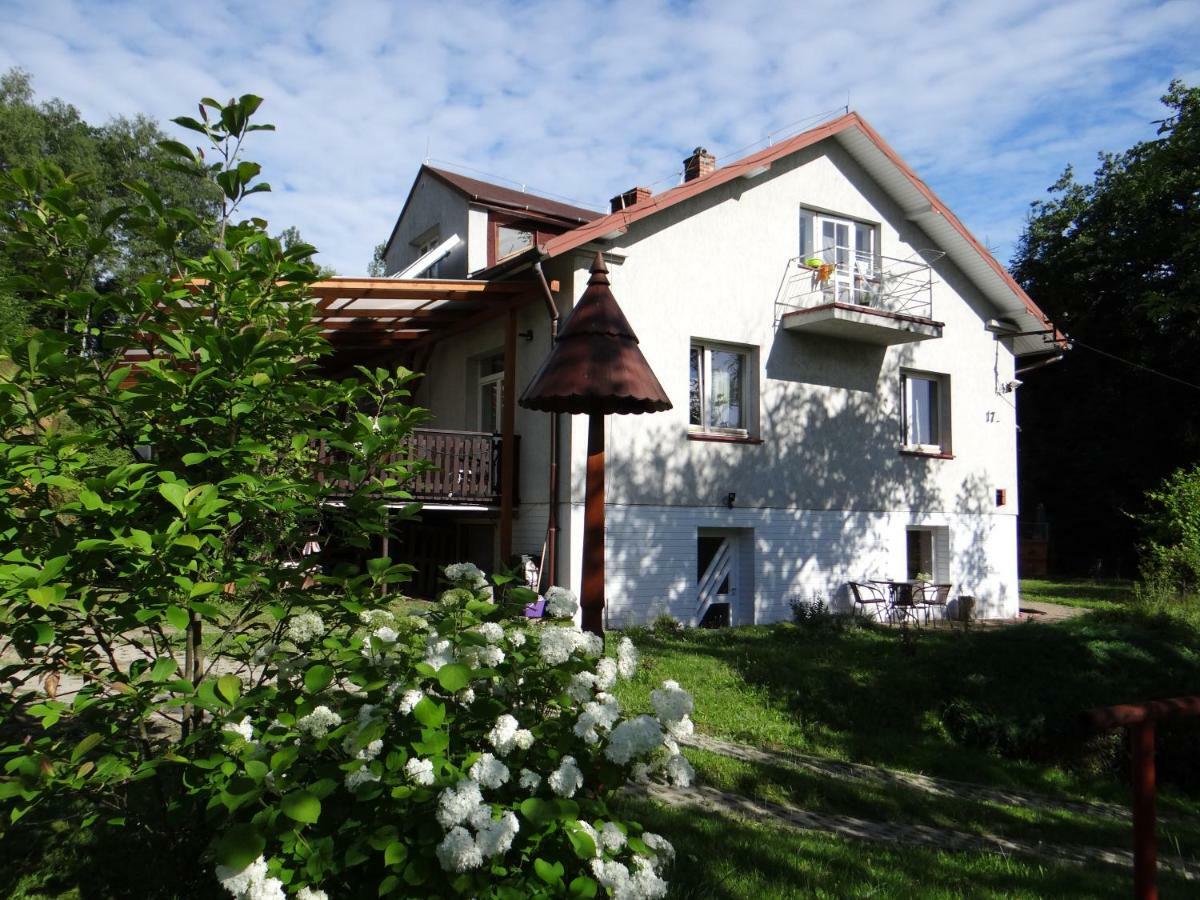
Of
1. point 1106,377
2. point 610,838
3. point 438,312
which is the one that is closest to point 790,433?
point 438,312

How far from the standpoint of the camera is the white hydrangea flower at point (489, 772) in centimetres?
273

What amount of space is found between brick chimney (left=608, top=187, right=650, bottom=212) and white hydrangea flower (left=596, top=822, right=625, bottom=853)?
11915mm

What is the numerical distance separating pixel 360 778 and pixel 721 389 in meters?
12.6

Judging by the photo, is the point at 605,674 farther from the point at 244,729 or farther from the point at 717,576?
the point at 717,576

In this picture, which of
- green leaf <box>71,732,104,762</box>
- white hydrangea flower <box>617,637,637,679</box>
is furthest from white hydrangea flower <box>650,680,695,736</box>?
green leaf <box>71,732,104,762</box>

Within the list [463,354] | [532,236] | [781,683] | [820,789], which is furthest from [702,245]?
[820,789]

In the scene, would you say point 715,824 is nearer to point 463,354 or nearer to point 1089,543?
point 463,354

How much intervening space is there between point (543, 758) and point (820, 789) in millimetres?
4295

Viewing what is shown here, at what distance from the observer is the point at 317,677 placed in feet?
9.23

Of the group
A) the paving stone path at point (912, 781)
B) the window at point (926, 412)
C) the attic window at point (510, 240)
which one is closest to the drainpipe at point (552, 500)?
the attic window at point (510, 240)

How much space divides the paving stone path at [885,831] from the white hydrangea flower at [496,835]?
3.49m

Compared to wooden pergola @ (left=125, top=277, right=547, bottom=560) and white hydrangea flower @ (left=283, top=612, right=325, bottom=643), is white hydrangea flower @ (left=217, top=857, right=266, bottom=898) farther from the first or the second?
wooden pergola @ (left=125, top=277, right=547, bottom=560)

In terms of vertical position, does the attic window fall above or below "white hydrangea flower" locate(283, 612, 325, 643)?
above

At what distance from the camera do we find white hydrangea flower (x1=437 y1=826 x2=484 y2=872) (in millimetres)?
2586
